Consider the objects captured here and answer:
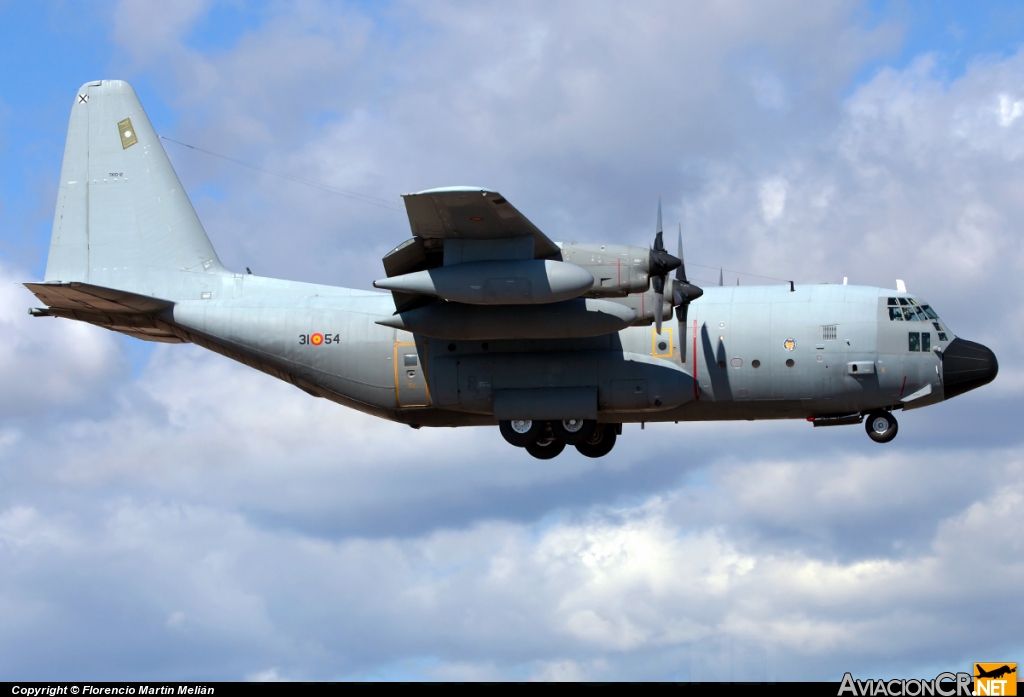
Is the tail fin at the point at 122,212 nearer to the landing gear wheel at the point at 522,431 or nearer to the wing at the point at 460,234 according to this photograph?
the wing at the point at 460,234

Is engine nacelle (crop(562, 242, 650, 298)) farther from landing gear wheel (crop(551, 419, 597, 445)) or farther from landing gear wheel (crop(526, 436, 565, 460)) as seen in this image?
landing gear wheel (crop(526, 436, 565, 460))

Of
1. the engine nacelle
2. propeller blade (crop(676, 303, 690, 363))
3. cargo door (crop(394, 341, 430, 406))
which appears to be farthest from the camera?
cargo door (crop(394, 341, 430, 406))

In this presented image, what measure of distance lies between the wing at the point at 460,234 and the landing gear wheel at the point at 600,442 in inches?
199

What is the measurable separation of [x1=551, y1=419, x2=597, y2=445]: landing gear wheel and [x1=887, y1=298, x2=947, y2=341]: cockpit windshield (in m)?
6.72

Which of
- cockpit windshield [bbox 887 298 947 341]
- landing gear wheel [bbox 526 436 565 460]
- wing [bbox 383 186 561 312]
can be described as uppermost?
wing [bbox 383 186 561 312]

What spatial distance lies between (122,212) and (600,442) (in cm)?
1237

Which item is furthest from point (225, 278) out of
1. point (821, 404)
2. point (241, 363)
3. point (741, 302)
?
point (821, 404)

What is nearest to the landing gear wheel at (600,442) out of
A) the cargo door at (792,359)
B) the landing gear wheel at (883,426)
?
the cargo door at (792,359)

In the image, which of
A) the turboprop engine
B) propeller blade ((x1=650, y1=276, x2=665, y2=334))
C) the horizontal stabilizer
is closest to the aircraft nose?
propeller blade ((x1=650, y1=276, x2=665, y2=334))

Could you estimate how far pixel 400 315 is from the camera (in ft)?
93.9

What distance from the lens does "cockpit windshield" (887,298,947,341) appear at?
1129 inches

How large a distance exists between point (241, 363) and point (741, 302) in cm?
1142

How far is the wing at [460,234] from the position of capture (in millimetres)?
25656

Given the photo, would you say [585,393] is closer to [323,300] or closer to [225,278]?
[323,300]
